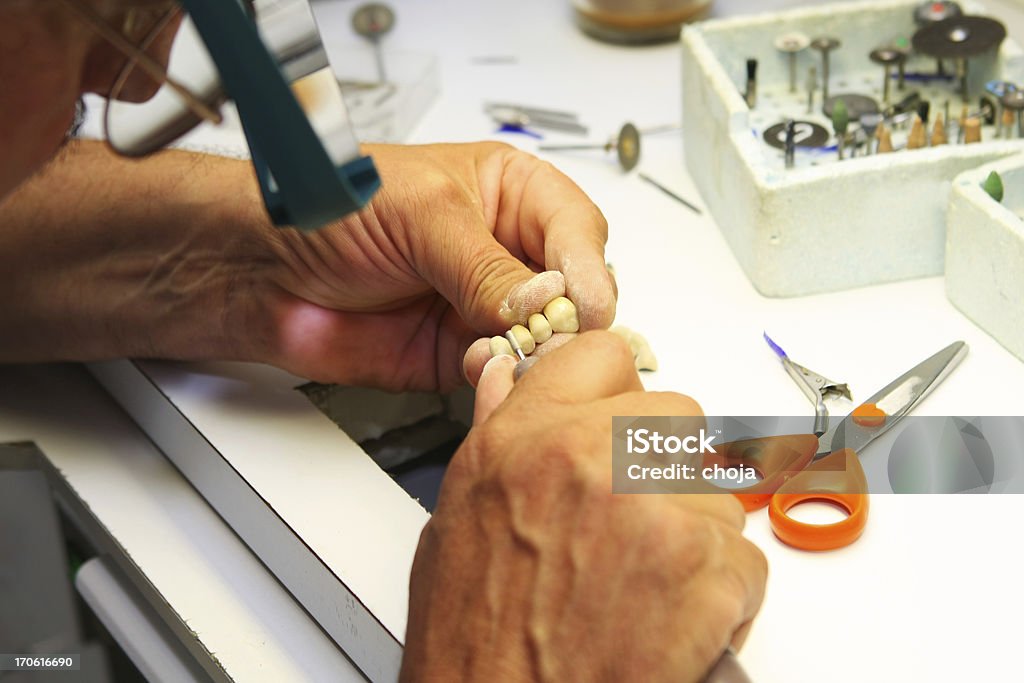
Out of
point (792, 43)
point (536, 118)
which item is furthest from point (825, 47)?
point (536, 118)

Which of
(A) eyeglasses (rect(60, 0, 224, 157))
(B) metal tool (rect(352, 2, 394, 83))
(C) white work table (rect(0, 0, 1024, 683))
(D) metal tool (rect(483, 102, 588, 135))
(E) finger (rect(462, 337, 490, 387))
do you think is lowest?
(C) white work table (rect(0, 0, 1024, 683))

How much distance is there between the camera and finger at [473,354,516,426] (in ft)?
2.38

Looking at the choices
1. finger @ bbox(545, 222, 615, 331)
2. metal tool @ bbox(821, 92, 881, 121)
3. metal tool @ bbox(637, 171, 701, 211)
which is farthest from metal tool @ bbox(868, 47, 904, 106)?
finger @ bbox(545, 222, 615, 331)

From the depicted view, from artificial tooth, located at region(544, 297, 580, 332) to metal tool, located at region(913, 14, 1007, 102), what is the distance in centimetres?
59

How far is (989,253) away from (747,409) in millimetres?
242

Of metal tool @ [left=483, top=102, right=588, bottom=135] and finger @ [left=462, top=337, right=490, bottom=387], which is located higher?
finger @ [left=462, top=337, right=490, bottom=387]

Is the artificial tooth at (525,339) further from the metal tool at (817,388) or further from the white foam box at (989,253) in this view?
the white foam box at (989,253)

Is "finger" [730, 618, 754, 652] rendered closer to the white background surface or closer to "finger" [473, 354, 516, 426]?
the white background surface

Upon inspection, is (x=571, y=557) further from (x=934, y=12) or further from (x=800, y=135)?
(x=934, y=12)

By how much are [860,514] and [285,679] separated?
1.38 feet

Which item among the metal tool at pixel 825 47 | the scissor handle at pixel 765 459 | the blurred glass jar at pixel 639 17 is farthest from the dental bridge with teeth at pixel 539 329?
the blurred glass jar at pixel 639 17

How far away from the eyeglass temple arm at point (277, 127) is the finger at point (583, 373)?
16 centimetres

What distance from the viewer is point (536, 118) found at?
4.47 feet

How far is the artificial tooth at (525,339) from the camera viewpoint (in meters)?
0.77
